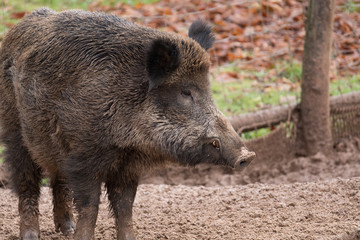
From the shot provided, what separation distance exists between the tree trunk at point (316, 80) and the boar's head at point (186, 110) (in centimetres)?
307

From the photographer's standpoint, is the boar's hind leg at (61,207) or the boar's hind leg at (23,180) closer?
the boar's hind leg at (23,180)

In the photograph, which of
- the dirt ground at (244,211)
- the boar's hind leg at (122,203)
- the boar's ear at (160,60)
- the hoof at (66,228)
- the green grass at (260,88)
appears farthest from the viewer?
the green grass at (260,88)

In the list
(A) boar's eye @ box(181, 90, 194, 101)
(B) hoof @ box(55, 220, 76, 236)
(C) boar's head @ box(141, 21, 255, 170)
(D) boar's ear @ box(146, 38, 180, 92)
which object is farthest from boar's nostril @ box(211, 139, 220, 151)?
(B) hoof @ box(55, 220, 76, 236)

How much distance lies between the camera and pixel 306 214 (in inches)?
206

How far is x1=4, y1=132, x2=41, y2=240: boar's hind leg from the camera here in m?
4.97

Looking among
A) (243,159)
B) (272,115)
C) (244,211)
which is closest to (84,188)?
(243,159)

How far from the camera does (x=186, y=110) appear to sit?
4312 millimetres

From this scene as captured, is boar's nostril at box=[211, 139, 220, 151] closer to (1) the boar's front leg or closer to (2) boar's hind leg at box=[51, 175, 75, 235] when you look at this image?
(1) the boar's front leg

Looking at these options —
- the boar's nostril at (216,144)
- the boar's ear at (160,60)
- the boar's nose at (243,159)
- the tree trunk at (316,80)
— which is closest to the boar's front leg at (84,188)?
the boar's ear at (160,60)

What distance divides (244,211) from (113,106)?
5.97ft

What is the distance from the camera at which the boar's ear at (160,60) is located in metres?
4.23

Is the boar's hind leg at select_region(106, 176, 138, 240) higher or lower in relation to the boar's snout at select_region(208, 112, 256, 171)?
lower

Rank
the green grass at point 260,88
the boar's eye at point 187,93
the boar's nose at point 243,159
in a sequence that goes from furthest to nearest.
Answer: the green grass at point 260,88
the boar's eye at point 187,93
the boar's nose at point 243,159

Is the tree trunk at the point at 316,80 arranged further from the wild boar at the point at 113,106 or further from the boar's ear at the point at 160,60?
the boar's ear at the point at 160,60
